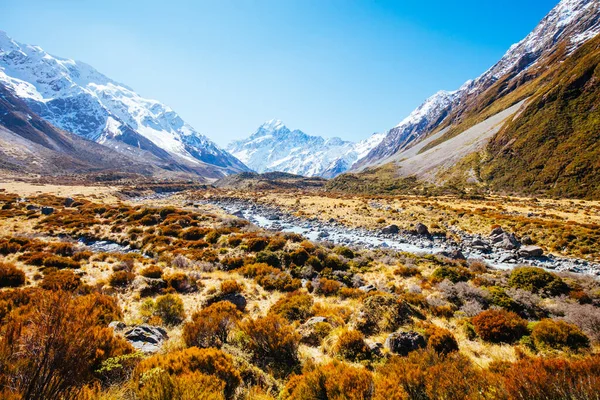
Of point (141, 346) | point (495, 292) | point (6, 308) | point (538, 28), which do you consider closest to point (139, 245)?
point (6, 308)

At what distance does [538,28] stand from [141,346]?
278 meters

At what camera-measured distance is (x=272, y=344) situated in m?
6.66

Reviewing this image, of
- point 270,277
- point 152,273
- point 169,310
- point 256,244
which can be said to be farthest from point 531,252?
point 152,273

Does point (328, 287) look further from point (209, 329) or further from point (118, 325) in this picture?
point (118, 325)

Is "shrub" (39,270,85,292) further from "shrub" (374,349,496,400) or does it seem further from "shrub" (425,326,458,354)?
"shrub" (425,326,458,354)

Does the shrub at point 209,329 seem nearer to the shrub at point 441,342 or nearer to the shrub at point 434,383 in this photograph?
the shrub at point 434,383

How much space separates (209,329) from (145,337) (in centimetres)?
152

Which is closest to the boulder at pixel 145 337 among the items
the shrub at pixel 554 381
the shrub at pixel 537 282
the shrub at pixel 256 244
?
the shrub at pixel 554 381

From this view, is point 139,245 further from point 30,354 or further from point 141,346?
point 30,354

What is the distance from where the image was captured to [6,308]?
6.85 m

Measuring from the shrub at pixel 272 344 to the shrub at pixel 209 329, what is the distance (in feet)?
2.07

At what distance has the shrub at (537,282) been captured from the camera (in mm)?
11117

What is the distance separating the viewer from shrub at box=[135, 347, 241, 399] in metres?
4.62

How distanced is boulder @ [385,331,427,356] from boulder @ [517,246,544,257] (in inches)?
671
